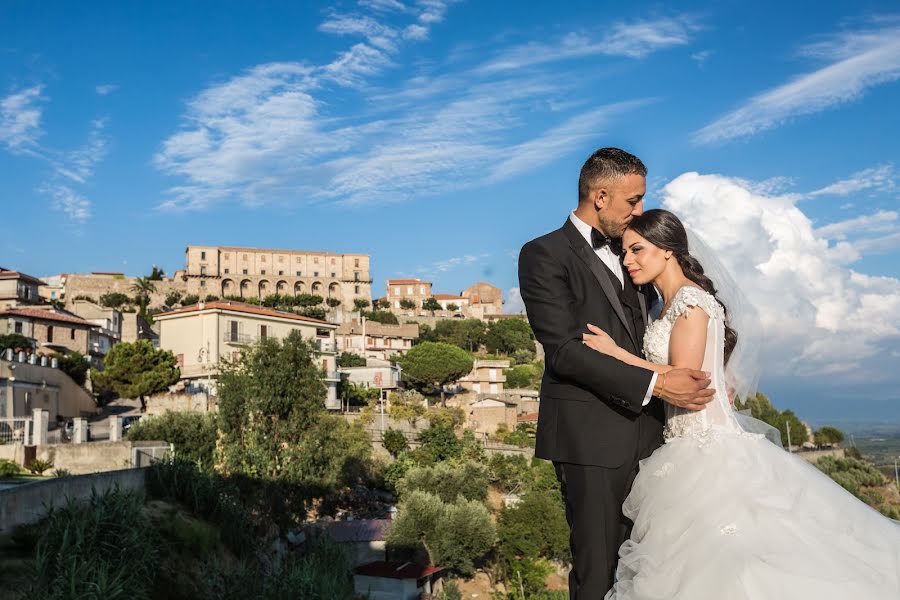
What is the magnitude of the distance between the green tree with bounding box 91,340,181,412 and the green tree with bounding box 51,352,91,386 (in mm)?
995

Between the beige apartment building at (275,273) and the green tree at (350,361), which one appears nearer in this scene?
the green tree at (350,361)

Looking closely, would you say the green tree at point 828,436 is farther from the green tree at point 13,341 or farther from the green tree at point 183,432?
the green tree at point 13,341

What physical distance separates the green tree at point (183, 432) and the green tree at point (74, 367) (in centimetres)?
1531

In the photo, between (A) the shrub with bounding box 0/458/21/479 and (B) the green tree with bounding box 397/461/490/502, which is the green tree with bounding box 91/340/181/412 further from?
(A) the shrub with bounding box 0/458/21/479

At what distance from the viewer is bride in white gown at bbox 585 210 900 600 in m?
3.30

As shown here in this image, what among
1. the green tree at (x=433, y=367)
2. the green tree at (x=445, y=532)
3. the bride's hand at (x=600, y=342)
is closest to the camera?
the bride's hand at (x=600, y=342)

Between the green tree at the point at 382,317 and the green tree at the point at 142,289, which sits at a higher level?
the green tree at the point at 142,289

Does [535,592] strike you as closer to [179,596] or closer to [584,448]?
[179,596]

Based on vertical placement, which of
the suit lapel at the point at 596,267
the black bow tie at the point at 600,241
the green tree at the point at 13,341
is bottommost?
the suit lapel at the point at 596,267

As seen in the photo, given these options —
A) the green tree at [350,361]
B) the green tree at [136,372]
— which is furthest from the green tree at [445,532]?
the green tree at [350,361]

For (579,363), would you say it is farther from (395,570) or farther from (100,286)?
(100,286)

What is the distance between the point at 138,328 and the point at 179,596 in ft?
225

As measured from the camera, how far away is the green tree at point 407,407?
53.3 meters

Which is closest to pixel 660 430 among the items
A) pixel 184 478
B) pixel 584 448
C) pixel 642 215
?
pixel 584 448
